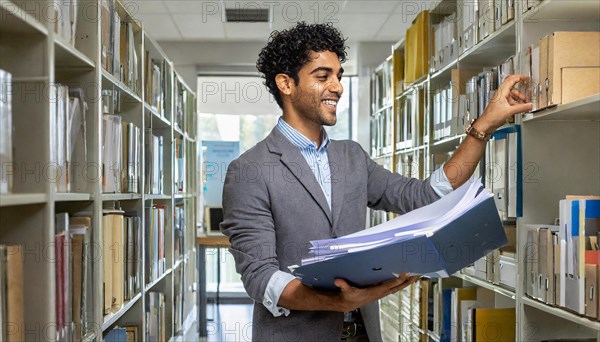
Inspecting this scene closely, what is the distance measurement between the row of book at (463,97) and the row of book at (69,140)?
1361 mm

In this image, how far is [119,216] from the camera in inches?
106

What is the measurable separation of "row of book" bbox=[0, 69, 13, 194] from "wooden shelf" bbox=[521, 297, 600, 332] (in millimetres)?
1403

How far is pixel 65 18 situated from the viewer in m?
2.04

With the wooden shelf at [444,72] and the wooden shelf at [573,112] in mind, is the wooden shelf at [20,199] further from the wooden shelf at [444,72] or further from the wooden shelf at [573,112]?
the wooden shelf at [444,72]

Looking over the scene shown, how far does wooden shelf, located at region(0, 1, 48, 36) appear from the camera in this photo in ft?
4.84

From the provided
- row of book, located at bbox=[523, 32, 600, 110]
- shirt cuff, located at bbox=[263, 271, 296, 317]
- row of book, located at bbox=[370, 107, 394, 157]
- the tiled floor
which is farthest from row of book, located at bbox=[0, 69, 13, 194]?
the tiled floor

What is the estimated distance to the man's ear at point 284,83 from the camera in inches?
77.7

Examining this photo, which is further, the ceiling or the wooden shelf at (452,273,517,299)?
the ceiling

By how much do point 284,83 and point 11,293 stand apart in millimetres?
876

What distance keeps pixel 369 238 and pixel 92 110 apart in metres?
1.22

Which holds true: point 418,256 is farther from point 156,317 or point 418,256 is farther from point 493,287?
point 156,317

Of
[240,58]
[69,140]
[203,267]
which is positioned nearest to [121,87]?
[69,140]

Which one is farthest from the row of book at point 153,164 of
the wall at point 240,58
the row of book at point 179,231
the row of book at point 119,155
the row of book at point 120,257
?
the wall at point 240,58

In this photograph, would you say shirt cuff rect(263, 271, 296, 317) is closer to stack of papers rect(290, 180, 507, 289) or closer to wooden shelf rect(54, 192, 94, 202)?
stack of papers rect(290, 180, 507, 289)
